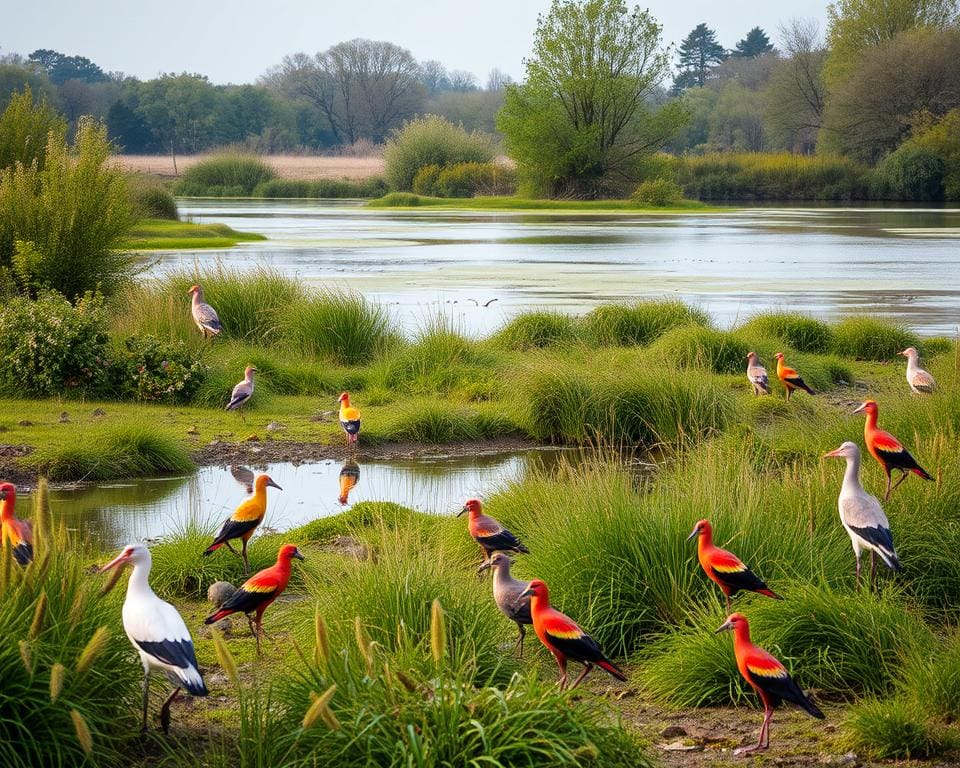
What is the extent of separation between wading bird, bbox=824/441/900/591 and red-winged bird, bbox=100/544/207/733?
3436mm

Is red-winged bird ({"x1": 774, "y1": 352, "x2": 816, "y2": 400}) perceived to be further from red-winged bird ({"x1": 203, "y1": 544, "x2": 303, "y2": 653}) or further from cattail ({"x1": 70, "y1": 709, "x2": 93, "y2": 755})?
cattail ({"x1": 70, "y1": 709, "x2": 93, "y2": 755})

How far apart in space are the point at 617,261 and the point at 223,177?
52163 mm

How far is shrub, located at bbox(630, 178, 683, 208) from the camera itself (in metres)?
68.4

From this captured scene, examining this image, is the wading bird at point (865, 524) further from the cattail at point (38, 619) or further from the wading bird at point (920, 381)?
the wading bird at point (920, 381)

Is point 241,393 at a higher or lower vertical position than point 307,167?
lower

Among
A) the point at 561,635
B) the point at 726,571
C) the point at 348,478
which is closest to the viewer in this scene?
the point at 561,635

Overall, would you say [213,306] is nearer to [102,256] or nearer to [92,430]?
Result: [102,256]

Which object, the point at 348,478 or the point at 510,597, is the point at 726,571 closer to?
the point at 510,597

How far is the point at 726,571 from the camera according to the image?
18.5 feet

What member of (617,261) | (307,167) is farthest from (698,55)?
(617,261)

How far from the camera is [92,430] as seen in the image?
1171cm

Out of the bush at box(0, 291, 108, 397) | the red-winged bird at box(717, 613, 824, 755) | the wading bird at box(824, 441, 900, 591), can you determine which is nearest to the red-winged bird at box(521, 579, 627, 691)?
Result: the red-winged bird at box(717, 613, 824, 755)

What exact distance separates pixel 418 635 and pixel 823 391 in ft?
35.3

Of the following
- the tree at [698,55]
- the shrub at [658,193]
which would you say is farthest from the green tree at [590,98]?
the tree at [698,55]
